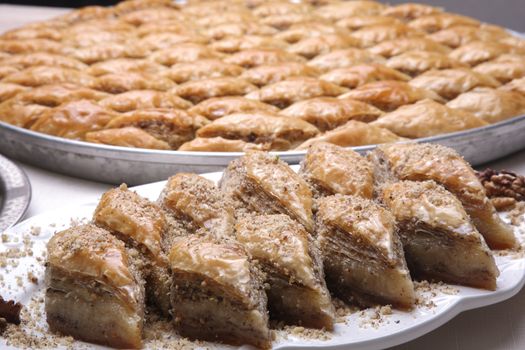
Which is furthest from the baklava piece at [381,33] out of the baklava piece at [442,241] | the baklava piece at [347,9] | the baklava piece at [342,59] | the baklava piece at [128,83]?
the baklava piece at [442,241]

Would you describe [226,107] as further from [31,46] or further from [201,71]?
[31,46]

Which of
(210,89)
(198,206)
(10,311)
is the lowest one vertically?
(210,89)

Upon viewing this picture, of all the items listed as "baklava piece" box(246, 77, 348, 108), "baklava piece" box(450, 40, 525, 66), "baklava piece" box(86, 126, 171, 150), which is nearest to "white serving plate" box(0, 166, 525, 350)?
"baklava piece" box(86, 126, 171, 150)

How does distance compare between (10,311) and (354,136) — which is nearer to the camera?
(10,311)

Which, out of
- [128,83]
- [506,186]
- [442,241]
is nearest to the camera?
[442,241]

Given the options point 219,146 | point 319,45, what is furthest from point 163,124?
point 319,45

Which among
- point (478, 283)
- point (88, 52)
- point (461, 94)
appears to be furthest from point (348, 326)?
point (88, 52)
